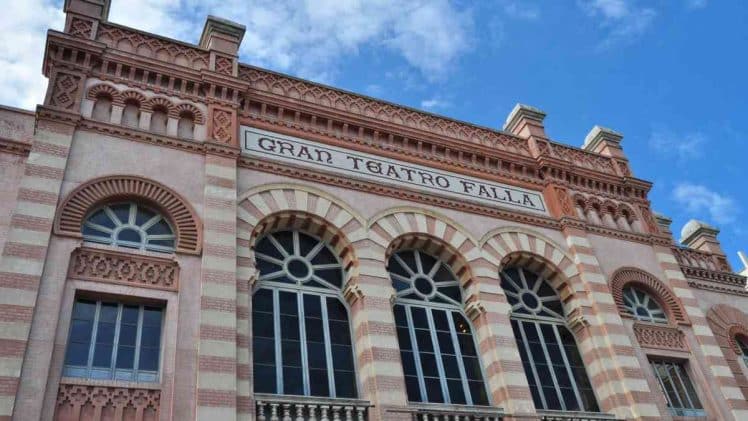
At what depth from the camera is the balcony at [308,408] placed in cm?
1117

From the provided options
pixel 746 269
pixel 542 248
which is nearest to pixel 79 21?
pixel 542 248

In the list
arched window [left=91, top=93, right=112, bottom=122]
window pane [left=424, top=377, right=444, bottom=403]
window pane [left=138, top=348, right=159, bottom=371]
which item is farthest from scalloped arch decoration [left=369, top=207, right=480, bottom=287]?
arched window [left=91, top=93, right=112, bottom=122]

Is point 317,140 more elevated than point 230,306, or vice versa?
point 317,140

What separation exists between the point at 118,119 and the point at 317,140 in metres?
4.56

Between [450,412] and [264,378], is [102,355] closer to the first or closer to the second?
[264,378]

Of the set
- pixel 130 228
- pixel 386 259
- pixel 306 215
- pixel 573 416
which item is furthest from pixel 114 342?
pixel 573 416

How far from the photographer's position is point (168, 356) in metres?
10.9

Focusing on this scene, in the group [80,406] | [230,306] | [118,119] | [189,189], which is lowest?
[80,406]

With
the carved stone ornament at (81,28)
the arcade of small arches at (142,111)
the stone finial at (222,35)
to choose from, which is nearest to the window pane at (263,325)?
the arcade of small arches at (142,111)

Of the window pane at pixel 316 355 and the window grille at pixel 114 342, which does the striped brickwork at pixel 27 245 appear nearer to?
the window grille at pixel 114 342

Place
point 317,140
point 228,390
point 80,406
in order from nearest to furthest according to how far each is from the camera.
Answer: point 80,406 → point 228,390 → point 317,140

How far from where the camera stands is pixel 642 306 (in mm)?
17531

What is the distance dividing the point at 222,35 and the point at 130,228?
19.9ft

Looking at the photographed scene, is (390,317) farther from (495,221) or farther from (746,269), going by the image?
(746,269)
